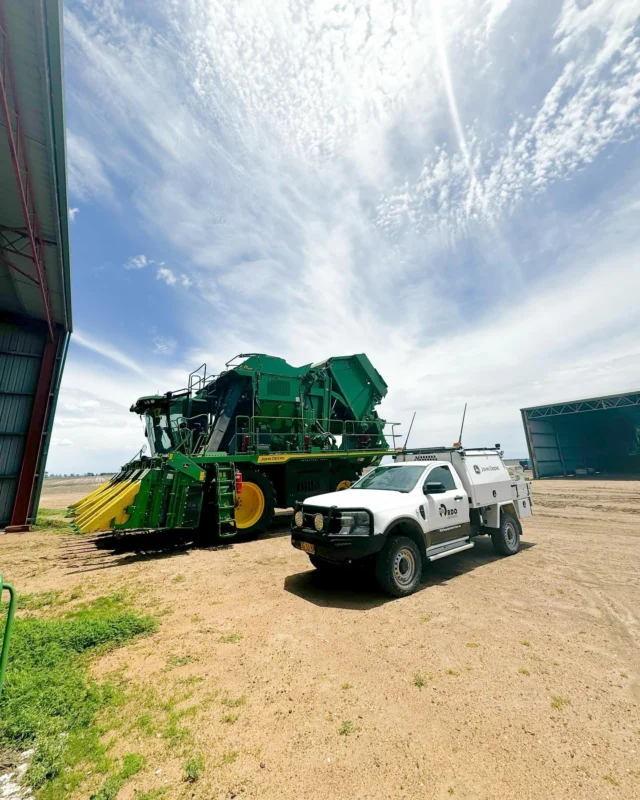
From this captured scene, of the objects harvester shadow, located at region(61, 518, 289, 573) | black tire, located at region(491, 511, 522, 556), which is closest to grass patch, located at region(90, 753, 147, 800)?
harvester shadow, located at region(61, 518, 289, 573)

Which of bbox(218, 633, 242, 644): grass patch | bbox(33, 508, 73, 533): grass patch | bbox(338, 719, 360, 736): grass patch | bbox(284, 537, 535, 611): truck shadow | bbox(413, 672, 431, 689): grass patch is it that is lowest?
bbox(338, 719, 360, 736): grass patch

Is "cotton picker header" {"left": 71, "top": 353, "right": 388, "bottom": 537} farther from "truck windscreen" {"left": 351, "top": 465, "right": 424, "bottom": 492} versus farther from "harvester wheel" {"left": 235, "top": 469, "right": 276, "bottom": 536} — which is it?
"truck windscreen" {"left": 351, "top": 465, "right": 424, "bottom": 492}

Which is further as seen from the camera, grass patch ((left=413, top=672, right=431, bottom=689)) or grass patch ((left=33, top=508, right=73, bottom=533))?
grass patch ((left=33, top=508, right=73, bottom=533))

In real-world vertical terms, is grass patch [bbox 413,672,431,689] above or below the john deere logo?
below

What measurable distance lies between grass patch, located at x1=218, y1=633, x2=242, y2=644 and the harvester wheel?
17.0ft

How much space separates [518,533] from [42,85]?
41.5ft

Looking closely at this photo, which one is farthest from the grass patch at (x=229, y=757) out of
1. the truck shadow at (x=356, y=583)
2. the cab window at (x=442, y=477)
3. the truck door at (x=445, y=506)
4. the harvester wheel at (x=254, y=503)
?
the harvester wheel at (x=254, y=503)

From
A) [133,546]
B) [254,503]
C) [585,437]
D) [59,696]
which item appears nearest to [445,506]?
[254,503]

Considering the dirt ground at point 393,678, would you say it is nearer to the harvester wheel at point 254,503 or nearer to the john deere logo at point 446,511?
the john deere logo at point 446,511

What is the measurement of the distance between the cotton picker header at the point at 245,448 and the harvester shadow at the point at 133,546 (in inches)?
16.1

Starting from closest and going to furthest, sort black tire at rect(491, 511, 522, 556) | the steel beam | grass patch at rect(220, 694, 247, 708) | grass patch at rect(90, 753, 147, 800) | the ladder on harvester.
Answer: grass patch at rect(90, 753, 147, 800) → grass patch at rect(220, 694, 247, 708) → the steel beam → black tire at rect(491, 511, 522, 556) → the ladder on harvester

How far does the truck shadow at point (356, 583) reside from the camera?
503cm

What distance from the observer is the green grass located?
7.43 ft

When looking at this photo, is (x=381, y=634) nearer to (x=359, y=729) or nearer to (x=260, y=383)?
(x=359, y=729)
